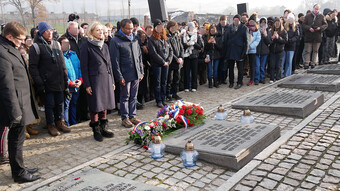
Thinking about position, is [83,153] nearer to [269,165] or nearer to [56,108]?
[56,108]

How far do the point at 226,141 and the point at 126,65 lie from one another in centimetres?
266

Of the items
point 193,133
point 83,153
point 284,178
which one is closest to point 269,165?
point 284,178

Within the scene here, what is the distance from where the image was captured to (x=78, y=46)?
7.02 m

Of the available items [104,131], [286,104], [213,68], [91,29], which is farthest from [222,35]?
[104,131]

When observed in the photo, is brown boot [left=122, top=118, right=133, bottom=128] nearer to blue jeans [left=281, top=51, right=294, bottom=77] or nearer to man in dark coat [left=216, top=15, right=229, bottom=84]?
man in dark coat [left=216, top=15, right=229, bottom=84]

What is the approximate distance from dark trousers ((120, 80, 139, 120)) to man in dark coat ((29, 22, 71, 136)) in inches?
43.3

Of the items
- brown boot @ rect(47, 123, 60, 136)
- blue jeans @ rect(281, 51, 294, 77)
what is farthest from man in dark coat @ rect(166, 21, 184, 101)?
blue jeans @ rect(281, 51, 294, 77)

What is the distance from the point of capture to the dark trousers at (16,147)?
3.99m

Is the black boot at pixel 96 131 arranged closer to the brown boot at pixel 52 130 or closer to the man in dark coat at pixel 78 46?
the brown boot at pixel 52 130

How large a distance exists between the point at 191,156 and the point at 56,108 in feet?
10.6

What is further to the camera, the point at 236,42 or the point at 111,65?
the point at 236,42

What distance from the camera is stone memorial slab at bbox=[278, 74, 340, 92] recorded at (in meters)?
8.83

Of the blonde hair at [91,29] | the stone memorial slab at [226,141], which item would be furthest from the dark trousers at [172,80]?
the blonde hair at [91,29]

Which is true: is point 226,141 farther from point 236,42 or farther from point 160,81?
point 236,42
